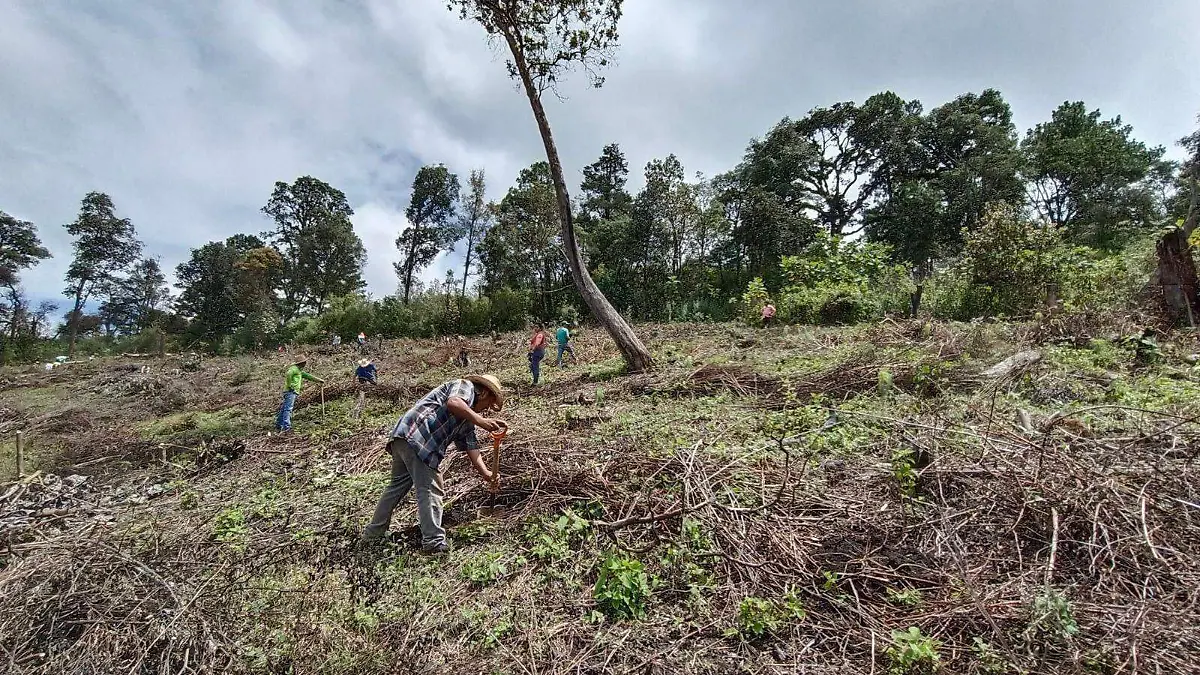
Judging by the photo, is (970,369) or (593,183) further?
(593,183)

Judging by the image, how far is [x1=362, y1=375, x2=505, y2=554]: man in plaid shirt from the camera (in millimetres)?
3135

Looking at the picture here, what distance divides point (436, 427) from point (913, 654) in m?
2.74

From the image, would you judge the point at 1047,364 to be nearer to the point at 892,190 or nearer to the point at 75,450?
the point at 75,450

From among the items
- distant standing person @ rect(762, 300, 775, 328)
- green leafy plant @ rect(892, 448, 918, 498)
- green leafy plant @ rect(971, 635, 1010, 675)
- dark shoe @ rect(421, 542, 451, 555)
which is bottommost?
green leafy plant @ rect(971, 635, 1010, 675)

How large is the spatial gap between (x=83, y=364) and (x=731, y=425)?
25.9 m

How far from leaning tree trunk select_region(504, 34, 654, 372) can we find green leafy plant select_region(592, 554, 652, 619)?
5.91m

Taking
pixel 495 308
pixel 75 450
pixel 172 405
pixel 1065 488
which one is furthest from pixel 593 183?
pixel 1065 488

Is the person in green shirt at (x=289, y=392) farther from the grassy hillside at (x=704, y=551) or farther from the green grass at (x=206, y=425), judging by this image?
the grassy hillside at (x=704, y=551)

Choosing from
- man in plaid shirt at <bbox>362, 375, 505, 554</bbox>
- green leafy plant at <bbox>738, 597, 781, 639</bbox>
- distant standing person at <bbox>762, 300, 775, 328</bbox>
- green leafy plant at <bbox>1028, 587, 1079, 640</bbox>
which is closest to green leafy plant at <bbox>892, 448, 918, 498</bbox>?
green leafy plant at <bbox>1028, 587, 1079, 640</bbox>

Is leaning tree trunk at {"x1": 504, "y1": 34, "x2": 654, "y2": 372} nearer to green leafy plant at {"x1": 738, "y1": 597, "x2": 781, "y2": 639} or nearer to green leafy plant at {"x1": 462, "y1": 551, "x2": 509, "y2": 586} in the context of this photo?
green leafy plant at {"x1": 462, "y1": 551, "x2": 509, "y2": 586}

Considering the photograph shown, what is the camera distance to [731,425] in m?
4.61

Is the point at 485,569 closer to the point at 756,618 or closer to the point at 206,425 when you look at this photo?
the point at 756,618

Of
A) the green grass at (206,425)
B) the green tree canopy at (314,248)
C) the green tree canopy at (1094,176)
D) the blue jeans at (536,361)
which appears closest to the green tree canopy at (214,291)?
the green tree canopy at (314,248)

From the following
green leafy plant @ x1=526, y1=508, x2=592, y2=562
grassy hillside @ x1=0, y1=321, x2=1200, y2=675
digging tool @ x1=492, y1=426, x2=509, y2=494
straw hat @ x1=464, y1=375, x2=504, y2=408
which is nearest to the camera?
grassy hillside @ x1=0, y1=321, x2=1200, y2=675
